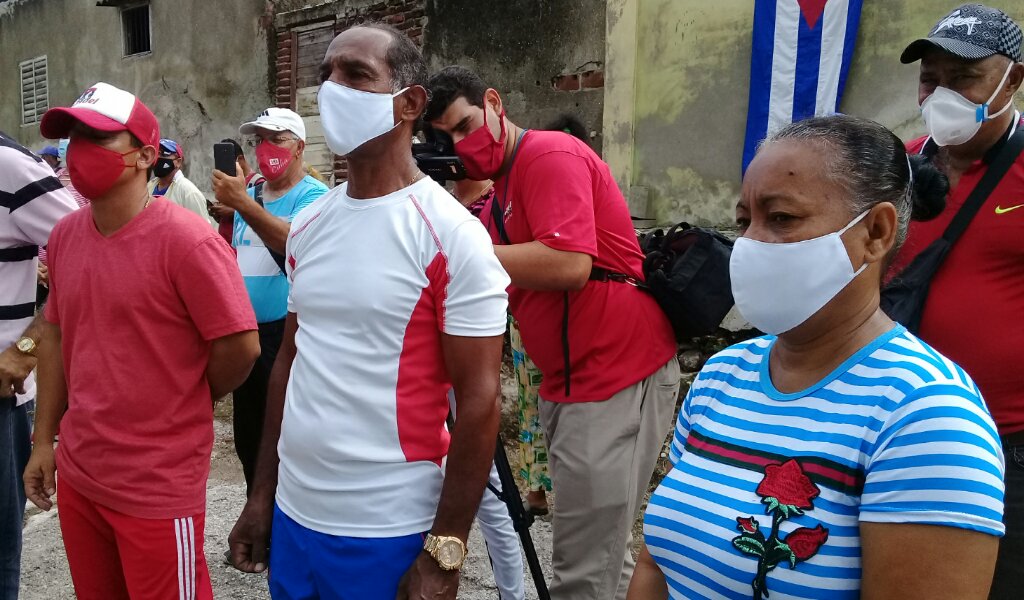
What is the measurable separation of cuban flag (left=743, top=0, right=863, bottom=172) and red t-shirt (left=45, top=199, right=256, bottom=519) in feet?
12.2

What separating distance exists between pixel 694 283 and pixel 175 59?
10.2m

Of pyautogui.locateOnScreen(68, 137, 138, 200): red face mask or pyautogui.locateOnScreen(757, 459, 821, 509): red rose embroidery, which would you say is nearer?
pyautogui.locateOnScreen(757, 459, 821, 509): red rose embroidery

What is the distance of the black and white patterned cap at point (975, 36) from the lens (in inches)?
76.8

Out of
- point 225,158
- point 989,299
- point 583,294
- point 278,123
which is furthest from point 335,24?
point 989,299

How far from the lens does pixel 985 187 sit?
76.4 inches

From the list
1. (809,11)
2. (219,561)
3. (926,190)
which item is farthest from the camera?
(809,11)

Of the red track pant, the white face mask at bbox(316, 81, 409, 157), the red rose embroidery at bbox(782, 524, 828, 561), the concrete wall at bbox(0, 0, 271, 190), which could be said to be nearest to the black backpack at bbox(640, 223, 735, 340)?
the white face mask at bbox(316, 81, 409, 157)

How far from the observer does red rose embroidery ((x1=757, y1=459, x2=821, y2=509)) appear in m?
1.12

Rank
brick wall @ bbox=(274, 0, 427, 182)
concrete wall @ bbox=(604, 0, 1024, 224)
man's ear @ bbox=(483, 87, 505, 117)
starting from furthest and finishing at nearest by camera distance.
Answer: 1. brick wall @ bbox=(274, 0, 427, 182)
2. concrete wall @ bbox=(604, 0, 1024, 224)
3. man's ear @ bbox=(483, 87, 505, 117)

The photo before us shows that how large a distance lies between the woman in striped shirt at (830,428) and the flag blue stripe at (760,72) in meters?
3.92

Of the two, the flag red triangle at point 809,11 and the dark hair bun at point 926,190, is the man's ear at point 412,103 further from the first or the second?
the flag red triangle at point 809,11

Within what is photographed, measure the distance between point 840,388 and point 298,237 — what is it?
1240mm

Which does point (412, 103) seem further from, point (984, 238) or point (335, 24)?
point (335, 24)

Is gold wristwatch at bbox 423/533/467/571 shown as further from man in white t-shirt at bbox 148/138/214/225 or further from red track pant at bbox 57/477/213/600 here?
man in white t-shirt at bbox 148/138/214/225
